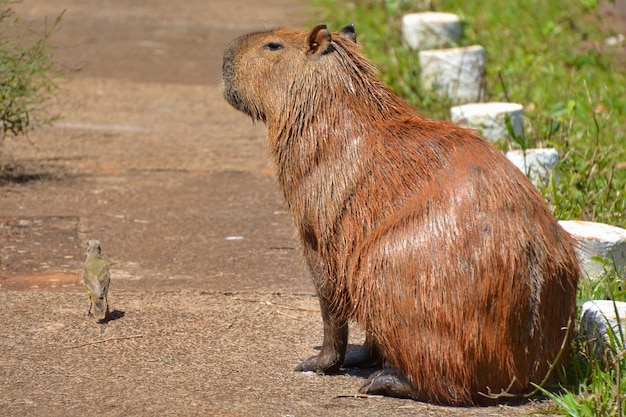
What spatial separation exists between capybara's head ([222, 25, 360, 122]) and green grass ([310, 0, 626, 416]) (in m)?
0.41

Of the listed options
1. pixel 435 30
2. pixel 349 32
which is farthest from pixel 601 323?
pixel 435 30

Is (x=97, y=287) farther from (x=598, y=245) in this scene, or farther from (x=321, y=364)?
(x=598, y=245)

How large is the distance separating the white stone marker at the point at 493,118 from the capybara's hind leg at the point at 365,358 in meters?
2.95

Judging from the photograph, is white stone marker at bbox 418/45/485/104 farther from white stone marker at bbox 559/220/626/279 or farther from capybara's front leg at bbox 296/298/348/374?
capybara's front leg at bbox 296/298/348/374

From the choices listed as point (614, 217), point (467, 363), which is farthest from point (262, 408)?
point (614, 217)

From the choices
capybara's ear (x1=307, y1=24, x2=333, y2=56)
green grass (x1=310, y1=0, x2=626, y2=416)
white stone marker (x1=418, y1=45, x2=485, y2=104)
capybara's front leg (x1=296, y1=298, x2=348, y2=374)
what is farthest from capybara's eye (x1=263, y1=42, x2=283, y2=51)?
white stone marker (x1=418, y1=45, x2=485, y2=104)

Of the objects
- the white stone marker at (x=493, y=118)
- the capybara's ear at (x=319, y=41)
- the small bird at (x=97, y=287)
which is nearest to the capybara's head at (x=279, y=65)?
the capybara's ear at (x=319, y=41)

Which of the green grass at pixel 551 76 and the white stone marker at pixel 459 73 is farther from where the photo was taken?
the white stone marker at pixel 459 73

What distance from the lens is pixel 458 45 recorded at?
31.8 ft

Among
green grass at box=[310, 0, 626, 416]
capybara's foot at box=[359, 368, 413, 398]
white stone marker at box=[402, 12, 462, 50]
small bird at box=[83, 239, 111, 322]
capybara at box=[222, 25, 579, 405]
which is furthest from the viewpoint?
white stone marker at box=[402, 12, 462, 50]

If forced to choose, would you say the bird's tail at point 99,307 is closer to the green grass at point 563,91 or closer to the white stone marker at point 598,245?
the green grass at point 563,91

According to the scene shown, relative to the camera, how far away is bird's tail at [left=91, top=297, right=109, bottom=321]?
15.6 ft

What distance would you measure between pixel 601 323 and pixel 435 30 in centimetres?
589

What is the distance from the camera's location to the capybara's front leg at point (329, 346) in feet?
14.3
